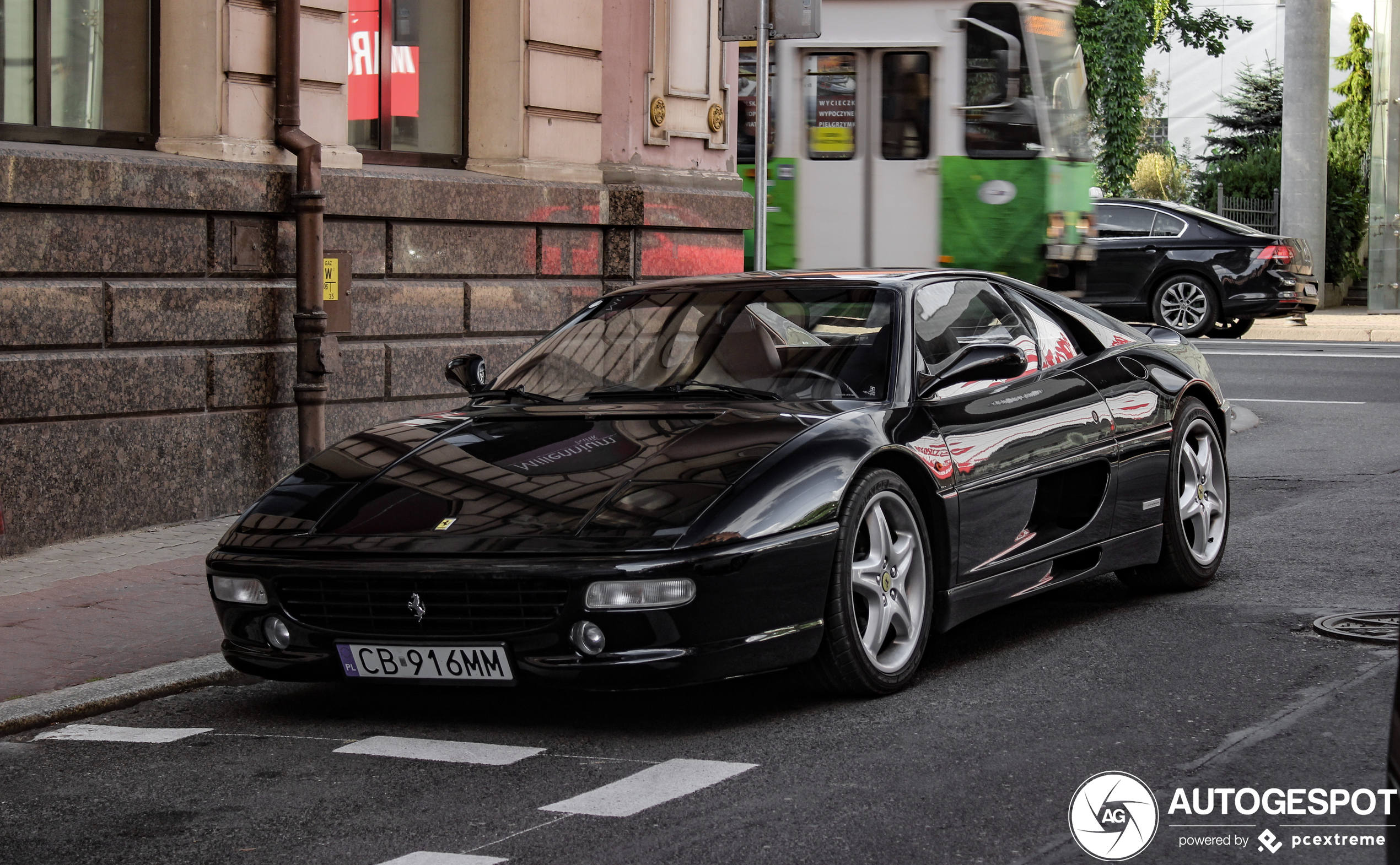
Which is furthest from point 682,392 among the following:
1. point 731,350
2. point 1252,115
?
point 1252,115

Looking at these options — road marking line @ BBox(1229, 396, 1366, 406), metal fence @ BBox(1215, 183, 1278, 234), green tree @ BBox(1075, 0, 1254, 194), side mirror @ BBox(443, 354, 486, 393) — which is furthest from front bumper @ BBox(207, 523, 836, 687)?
green tree @ BBox(1075, 0, 1254, 194)

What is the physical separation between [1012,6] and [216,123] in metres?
8.39

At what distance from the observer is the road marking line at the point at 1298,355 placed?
21.2 metres

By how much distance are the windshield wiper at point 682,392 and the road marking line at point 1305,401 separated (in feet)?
→ 36.4

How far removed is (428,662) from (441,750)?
0.25m

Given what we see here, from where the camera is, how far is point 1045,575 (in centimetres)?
643

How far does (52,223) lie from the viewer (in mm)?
8992

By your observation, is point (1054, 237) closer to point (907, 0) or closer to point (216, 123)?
point (907, 0)

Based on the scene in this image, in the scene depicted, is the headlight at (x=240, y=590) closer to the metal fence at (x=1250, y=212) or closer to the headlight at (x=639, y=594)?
the headlight at (x=639, y=594)

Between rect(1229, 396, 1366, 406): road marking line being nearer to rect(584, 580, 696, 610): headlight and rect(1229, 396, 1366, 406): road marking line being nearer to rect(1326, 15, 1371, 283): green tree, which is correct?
rect(584, 580, 696, 610): headlight

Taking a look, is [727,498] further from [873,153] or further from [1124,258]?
[1124,258]

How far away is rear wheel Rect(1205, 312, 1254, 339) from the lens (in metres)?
23.8

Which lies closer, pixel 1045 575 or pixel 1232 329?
pixel 1045 575

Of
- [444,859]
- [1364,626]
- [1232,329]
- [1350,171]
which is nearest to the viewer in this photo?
[444,859]
